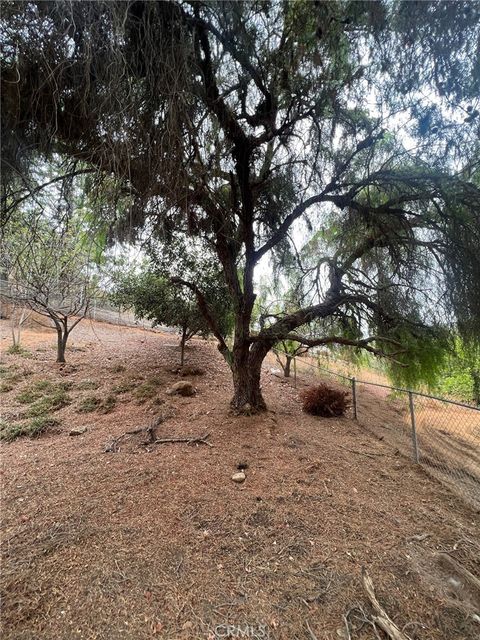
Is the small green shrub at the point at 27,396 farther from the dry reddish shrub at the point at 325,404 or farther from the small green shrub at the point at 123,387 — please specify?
the dry reddish shrub at the point at 325,404

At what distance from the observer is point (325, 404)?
16.8ft

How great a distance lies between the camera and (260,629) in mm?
1399

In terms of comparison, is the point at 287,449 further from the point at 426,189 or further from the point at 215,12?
the point at 215,12

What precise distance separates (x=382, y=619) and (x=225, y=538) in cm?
104

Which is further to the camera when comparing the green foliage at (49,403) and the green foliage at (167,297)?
the green foliage at (167,297)

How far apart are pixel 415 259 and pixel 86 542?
4.42 m

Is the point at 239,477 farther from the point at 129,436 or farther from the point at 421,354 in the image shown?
the point at 421,354

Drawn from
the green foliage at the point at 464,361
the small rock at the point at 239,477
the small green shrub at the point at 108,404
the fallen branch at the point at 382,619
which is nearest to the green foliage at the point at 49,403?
the small green shrub at the point at 108,404

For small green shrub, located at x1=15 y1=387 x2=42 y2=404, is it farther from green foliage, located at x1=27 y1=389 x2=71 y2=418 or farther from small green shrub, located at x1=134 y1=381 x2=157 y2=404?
small green shrub, located at x1=134 y1=381 x2=157 y2=404

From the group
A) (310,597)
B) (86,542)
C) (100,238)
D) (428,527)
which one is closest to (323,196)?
(100,238)

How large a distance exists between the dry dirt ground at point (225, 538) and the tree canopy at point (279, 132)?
1611 millimetres

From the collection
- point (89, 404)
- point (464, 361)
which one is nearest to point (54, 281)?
point (89, 404)

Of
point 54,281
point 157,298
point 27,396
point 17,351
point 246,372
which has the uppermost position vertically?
point 54,281

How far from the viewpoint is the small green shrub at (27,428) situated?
12.0ft
